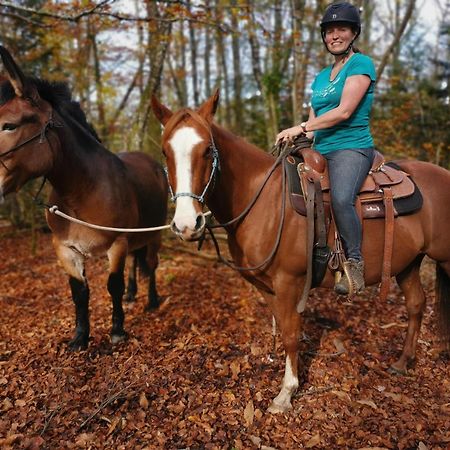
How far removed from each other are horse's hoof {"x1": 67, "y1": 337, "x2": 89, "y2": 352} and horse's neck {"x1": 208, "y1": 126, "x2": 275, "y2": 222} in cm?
240

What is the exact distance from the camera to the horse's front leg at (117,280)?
13.2ft

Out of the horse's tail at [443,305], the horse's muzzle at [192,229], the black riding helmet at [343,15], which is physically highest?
the black riding helmet at [343,15]

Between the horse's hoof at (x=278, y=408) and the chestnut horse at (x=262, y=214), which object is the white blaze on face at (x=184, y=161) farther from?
the horse's hoof at (x=278, y=408)

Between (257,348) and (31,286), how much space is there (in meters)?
4.80

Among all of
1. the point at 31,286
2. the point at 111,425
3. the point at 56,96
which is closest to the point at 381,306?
the point at 111,425

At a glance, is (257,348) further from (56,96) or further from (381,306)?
(56,96)

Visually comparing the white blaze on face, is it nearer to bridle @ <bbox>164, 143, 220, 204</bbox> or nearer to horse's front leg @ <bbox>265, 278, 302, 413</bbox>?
bridle @ <bbox>164, 143, 220, 204</bbox>

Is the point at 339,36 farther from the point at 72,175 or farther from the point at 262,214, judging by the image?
the point at 72,175

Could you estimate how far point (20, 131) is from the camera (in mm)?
3135

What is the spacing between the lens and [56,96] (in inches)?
140

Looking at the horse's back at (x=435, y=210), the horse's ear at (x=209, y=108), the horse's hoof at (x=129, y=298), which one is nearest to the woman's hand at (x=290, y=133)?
the horse's ear at (x=209, y=108)

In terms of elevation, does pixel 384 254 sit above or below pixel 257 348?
above

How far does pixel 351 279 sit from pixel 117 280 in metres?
2.65

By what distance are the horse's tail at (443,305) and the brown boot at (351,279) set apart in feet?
4.82
